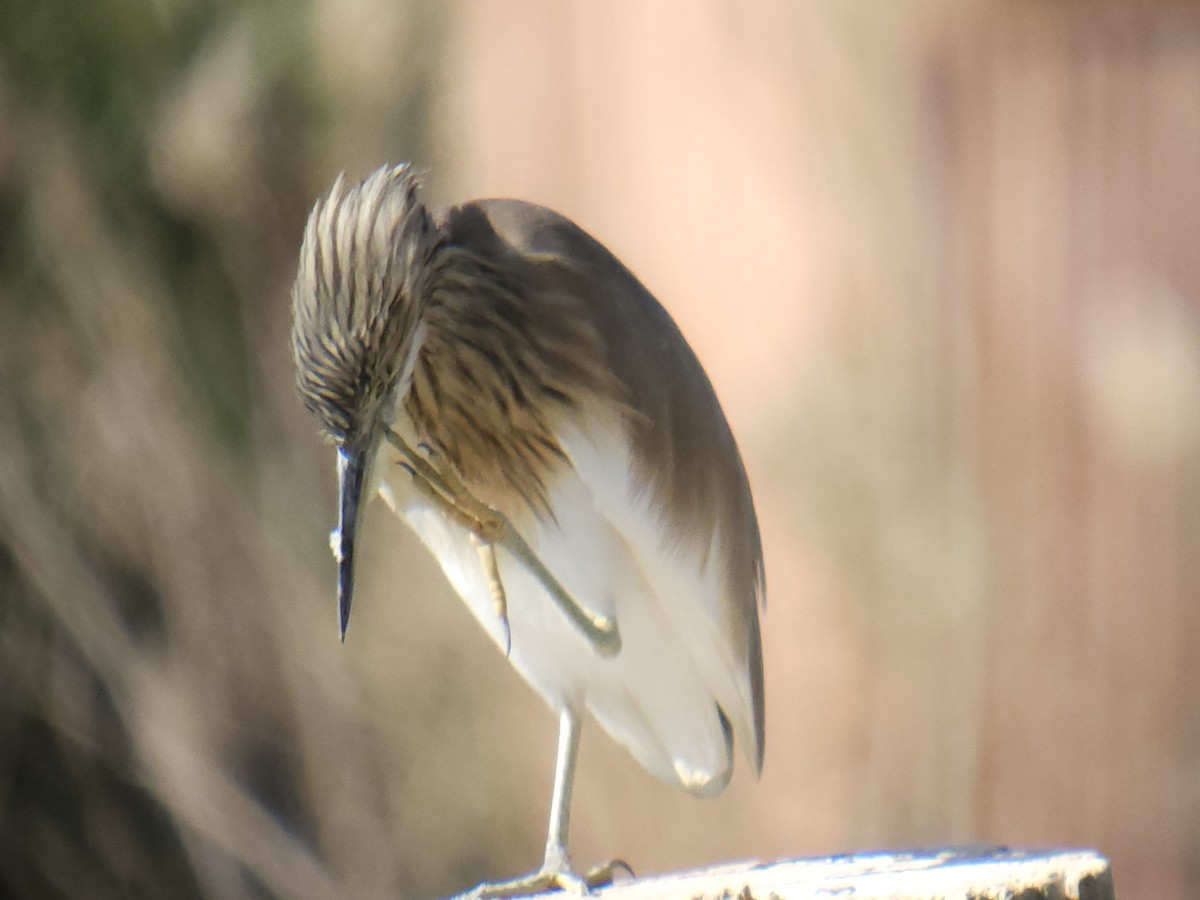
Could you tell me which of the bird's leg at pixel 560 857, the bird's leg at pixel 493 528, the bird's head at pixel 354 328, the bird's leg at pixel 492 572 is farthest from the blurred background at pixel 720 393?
the bird's head at pixel 354 328

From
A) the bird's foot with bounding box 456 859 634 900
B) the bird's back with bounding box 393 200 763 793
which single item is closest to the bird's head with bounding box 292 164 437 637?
the bird's back with bounding box 393 200 763 793

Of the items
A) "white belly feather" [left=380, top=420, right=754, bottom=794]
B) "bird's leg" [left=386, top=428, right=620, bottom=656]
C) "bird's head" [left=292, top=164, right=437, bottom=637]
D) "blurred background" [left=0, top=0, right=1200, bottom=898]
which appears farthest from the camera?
"blurred background" [left=0, top=0, right=1200, bottom=898]

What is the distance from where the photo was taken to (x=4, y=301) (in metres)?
4.72

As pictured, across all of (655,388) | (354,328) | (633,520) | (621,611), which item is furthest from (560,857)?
(354,328)

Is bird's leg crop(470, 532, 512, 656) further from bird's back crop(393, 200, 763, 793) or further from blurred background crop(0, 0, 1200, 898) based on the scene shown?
blurred background crop(0, 0, 1200, 898)

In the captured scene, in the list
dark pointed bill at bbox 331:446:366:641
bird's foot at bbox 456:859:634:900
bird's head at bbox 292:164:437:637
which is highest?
bird's head at bbox 292:164:437:637

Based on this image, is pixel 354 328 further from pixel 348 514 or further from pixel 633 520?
pixel 633 520

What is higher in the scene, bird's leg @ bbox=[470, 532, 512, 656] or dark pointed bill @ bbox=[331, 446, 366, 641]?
dark pointed bill @ bbox=[331, 446, 366, 641]

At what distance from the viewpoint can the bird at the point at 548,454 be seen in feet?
6.99

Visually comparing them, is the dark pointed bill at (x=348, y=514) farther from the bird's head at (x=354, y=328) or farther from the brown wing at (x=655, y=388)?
the brown wing at (x=655, y=388)

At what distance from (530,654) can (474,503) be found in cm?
37

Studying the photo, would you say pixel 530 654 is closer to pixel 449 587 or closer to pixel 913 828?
pixel 913 828

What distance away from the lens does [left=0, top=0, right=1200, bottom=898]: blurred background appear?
4.04 meters

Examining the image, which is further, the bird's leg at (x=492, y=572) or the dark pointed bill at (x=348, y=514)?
the bird's leg at (x=492, y=572)
